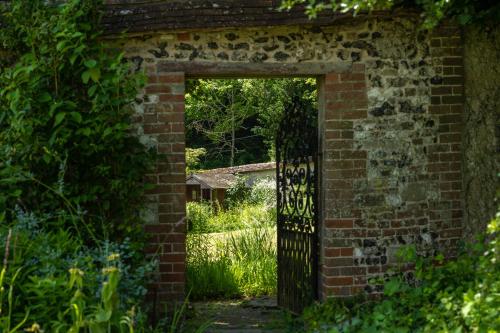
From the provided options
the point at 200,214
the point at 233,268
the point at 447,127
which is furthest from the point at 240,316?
the point at 200,214

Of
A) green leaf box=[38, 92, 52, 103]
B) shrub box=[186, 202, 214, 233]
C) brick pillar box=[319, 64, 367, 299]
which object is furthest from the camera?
shrub box=[186, 202, 214, 233]

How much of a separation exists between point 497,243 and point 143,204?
334 cm

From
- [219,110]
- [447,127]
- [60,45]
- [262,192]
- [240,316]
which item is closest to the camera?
[60,45]

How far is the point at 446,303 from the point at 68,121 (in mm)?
3482

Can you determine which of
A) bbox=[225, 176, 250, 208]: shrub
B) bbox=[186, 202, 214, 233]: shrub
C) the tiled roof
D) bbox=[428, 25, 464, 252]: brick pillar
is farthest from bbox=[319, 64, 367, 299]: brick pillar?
the tiled roof

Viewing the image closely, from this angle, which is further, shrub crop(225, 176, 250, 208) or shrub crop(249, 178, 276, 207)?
shrub crop(225, 176, 250, 208)

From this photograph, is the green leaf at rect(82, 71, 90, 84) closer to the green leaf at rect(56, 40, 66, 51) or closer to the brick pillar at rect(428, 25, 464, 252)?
the green leaf at rect(56, 40, 66, 51)

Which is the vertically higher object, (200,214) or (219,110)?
(219,110)

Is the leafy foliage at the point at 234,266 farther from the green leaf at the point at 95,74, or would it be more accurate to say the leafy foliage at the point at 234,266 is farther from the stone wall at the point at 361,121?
the green leaf at the point at 95,74

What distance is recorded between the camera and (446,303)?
4.57 metres

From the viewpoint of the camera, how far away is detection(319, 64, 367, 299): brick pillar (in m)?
6.69

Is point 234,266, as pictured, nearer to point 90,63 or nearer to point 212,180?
point 90,63

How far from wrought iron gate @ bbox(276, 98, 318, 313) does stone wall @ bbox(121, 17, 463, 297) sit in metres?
0.27

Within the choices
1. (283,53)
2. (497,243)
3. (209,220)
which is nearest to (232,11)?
(283,53)
